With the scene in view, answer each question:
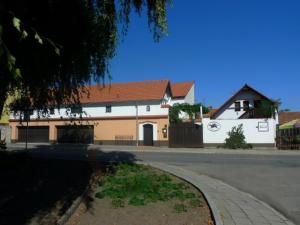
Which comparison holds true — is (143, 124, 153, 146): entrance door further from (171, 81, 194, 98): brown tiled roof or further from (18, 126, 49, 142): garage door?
(171, 81, 194, 98): brown tiled roof

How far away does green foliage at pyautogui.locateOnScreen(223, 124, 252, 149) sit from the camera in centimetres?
3528

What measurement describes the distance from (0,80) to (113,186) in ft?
18.3

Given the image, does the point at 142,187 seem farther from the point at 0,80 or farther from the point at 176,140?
the point at 176,140

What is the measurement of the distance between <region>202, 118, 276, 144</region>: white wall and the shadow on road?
885 inches

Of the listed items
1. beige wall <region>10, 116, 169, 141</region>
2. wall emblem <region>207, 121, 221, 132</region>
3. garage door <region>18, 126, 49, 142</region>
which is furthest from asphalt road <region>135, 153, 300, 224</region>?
garage door <region>18, 126, 49, 142</region>

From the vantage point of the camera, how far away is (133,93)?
4269 cm

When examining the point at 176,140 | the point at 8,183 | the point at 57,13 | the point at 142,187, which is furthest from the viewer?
the point at 176,140

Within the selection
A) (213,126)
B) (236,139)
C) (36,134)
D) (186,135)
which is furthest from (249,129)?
(36,134)

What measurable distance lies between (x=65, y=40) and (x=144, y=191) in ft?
13.5

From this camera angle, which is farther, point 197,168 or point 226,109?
point 226,109

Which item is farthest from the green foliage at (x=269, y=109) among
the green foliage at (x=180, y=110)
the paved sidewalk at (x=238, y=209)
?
the paved sidewalk at (x=238, y=209)

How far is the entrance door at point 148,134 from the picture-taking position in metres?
39.3

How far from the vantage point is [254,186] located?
40.8 feet

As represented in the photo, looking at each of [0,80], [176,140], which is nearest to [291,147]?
[176,140]
